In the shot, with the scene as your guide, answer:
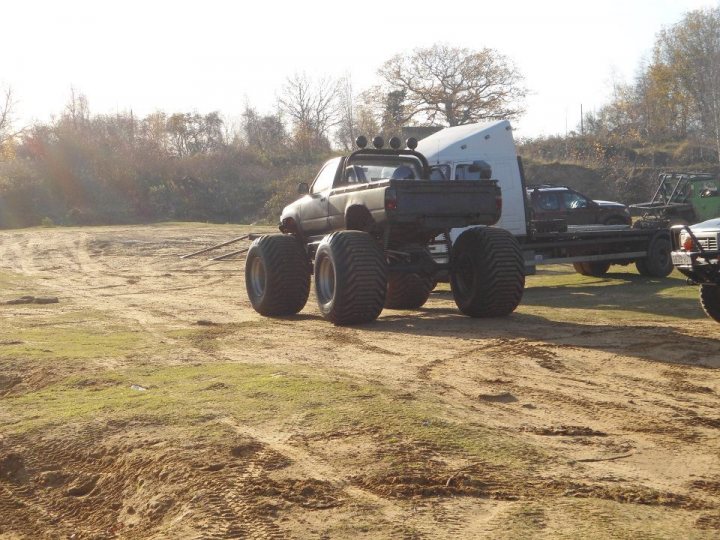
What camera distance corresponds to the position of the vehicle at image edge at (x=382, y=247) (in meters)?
11.6

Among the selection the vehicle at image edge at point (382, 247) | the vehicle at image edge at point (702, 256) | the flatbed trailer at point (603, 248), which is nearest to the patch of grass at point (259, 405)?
the vehicle at image edge at point (382, 247)

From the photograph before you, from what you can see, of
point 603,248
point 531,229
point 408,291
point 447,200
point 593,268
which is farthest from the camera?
point 593,268

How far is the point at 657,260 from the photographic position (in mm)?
18609

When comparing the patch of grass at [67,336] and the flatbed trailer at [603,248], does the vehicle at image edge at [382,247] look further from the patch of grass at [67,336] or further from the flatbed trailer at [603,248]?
the flatbed trailer at [603,248]

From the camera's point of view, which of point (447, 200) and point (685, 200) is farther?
point (685, 200)

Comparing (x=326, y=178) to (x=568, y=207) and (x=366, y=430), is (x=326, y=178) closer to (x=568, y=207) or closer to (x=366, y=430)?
(x=366, y=430)

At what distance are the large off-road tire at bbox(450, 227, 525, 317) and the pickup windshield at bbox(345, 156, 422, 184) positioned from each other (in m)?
1.71

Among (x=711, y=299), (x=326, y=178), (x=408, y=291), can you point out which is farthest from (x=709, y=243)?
(x=326, y=178)

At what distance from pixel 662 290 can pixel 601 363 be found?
810 cm

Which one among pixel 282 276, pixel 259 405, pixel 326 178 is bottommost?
pixel 259 405

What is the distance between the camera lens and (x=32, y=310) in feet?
49.0

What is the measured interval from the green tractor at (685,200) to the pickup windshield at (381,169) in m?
17.6

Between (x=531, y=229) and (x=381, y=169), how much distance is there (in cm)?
496

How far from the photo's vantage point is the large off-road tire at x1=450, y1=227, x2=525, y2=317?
12.0 meters
